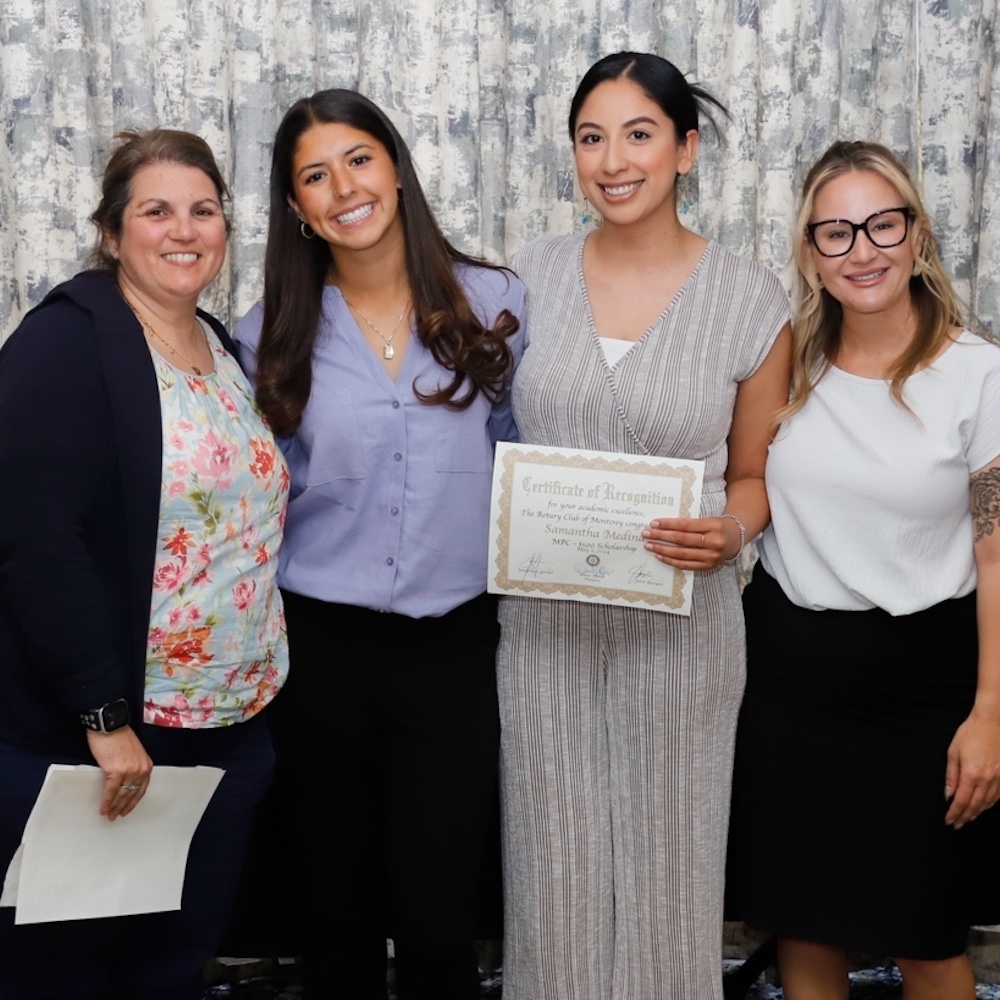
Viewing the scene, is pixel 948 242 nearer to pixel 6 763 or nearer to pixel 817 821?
pixel 817 821

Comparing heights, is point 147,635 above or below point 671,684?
above

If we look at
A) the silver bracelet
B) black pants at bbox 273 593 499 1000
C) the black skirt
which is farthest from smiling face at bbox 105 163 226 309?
the black skirt

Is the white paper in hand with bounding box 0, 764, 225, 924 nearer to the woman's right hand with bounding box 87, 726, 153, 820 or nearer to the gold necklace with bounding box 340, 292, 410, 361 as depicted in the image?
the woman's right hand with bounding box 87, 726, 153, 820

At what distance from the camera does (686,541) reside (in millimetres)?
1779

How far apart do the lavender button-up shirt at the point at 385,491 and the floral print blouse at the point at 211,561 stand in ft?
0.24

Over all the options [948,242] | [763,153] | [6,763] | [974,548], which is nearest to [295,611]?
[6,763]

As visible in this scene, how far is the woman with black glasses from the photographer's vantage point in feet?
5.90

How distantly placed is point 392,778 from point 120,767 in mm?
435

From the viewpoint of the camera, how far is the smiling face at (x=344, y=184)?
183cm

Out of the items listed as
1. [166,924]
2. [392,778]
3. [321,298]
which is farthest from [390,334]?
[166,924]

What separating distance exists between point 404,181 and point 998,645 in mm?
1158

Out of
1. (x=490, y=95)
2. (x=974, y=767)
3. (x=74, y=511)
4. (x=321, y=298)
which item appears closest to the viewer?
(x=74, y=511)

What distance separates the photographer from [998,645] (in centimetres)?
179
